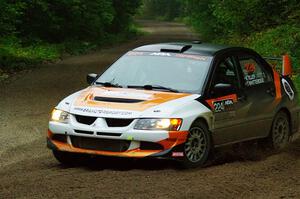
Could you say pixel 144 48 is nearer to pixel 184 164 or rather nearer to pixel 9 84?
pixel 184 164

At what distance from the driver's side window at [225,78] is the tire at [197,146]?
61 cm

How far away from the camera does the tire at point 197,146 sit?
27.7 feet

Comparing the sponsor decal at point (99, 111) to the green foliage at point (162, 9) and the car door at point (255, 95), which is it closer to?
the car door at point (255, 95)

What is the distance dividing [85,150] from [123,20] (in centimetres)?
4293

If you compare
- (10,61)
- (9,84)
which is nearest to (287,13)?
(10,61)

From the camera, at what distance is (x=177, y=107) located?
8.48 m

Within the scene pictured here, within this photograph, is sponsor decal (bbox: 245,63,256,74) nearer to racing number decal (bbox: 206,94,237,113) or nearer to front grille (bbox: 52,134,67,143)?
racing number decal (bbox: 206,94,237,113)

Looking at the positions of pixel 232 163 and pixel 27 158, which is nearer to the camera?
pixel 232 163

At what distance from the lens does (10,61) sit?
24.6 m

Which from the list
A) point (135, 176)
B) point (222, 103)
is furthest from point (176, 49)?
point (135, 176)

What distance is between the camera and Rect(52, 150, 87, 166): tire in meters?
8.91

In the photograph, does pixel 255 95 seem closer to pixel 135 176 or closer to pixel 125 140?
pixel 125 140

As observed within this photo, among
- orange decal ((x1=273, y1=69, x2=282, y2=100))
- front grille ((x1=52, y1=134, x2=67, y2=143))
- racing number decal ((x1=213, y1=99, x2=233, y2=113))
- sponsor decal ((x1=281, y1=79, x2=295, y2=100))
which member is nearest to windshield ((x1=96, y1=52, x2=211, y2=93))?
racing number decal ((x1=213, y1=99, x2=233, y2=113))

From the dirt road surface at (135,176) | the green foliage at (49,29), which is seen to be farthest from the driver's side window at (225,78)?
the green foliage at (49,29)
